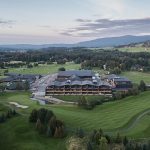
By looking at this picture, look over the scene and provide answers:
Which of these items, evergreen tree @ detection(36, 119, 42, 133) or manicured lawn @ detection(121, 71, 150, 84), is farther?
manicured lawn @ detection(121, 71, 150, 84)

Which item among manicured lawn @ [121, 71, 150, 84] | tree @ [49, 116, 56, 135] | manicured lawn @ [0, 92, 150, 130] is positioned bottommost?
manicured lawn @ [0, 92, 150, 130]

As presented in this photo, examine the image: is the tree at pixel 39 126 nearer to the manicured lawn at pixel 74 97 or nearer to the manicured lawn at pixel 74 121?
the manicured lawn at pixel 74 121

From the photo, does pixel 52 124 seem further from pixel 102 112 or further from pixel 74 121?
pixel 102 112

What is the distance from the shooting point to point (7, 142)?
5541 centimetres

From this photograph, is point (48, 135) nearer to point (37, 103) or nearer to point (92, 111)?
point (92, 111)

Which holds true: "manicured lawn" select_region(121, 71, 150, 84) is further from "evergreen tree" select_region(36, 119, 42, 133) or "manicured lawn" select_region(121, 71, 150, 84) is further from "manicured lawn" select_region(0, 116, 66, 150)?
"evergreen tree" select_region(36, 119, 42, 133)

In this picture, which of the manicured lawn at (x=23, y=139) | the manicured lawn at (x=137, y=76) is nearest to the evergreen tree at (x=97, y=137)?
the manicured lawn at (x=23, y=139)

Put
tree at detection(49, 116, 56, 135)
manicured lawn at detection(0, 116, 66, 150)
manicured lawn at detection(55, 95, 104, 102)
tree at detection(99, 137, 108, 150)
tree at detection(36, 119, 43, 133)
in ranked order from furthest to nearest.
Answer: manicured lawn at detection(55, 95, 104, 102) → tree at detection(36, 119, 43, 133) → tree at detection(49, 116, 56, 135) → manicured lawn at detection(0, 116, 66, 150) → tree at detection(99, 137, 108, 150)

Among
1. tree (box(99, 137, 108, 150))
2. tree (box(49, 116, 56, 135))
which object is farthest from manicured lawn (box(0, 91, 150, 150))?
tree (box(99, 137, 108, 150))

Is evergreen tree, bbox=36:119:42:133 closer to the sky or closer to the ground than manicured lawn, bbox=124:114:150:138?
closer to the sky

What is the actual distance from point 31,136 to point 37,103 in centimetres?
2979

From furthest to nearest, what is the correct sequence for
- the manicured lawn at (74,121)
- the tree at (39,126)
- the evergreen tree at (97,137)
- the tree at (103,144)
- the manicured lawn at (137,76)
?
the manicured lawn at (137,76) → the tree at (39,126) → the manicured lawn at (74,121) → the evergreen tree at (97,137) → the tree at (103,144)

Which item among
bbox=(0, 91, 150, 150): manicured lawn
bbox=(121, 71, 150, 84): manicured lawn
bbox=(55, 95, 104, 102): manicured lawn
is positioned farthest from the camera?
bbox=(121, 71, 150, 84): manicured lawn

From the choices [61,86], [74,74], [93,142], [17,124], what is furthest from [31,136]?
[74,74]
